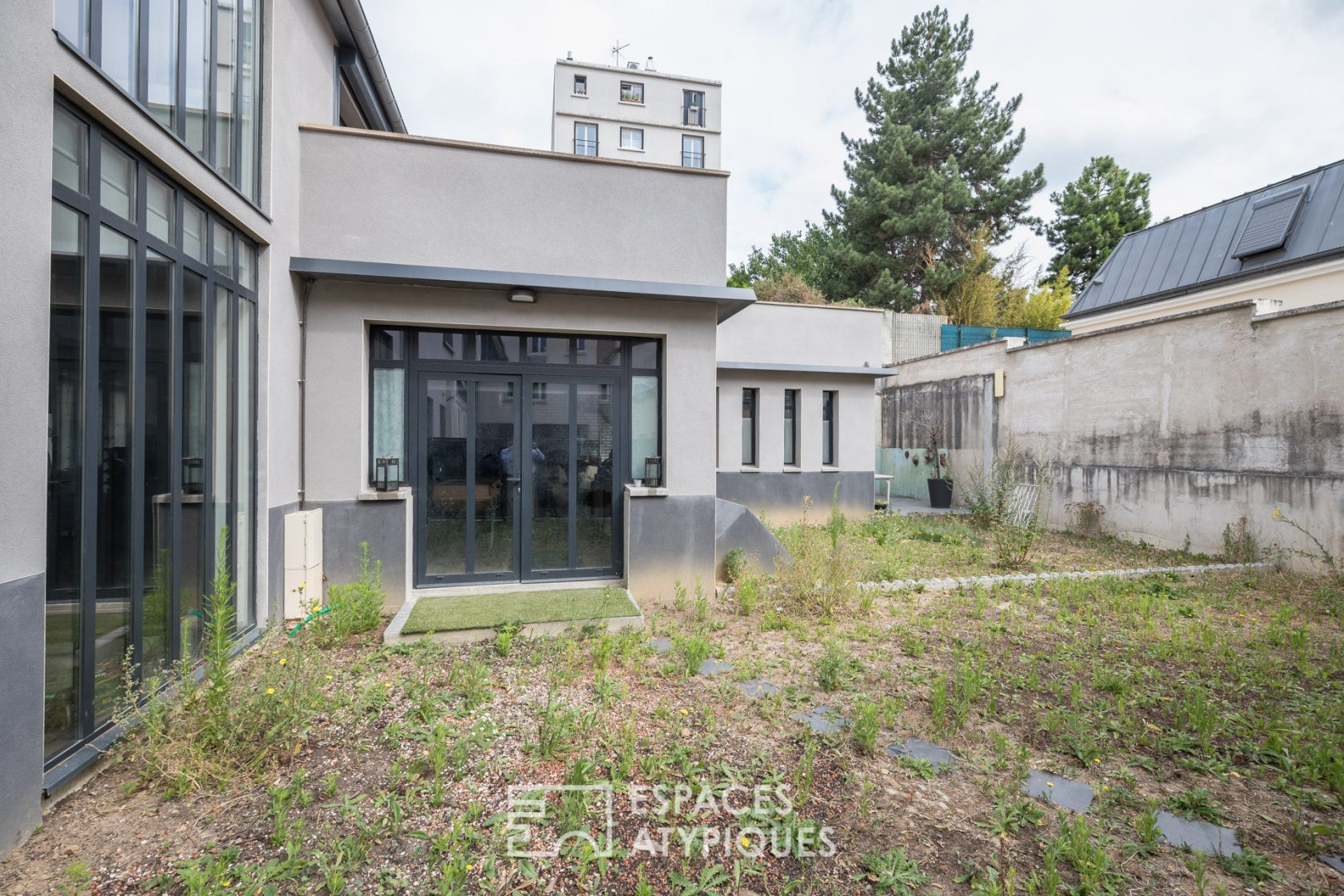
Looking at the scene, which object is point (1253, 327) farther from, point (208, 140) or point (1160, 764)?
point (208, 140)

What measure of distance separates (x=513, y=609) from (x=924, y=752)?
11.4ft

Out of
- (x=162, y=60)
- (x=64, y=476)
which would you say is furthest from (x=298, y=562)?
(x=162, y=60)

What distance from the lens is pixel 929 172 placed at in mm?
20859

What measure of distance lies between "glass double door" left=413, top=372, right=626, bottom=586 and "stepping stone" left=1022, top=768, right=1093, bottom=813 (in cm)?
413

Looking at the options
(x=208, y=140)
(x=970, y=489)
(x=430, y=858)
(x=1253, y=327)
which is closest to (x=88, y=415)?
(x=208, y=140)

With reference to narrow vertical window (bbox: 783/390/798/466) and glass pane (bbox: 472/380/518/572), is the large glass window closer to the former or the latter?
glass pane (bbox: 472/380/518/572)

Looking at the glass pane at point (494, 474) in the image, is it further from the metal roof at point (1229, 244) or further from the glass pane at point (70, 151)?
the metal roof at point (1229, 244)

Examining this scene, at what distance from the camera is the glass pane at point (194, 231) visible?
145 inches

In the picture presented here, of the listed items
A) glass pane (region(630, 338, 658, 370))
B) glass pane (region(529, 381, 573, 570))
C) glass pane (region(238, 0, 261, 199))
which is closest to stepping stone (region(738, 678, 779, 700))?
glass pane (region(529, 381, 573, 570))

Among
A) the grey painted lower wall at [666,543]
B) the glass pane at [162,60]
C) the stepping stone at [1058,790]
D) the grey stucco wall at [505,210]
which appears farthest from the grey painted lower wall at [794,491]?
the glass pane at [162,60]

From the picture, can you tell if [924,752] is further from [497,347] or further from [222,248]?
[222,248]

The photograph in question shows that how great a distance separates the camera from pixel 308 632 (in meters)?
4.60

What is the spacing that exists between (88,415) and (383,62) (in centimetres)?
617

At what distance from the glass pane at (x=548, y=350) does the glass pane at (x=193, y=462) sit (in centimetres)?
268
